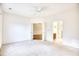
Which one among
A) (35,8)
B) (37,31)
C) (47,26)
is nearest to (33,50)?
(37,31)

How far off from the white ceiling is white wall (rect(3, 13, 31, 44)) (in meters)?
0.11

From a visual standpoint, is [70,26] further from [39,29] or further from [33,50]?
[33,50]

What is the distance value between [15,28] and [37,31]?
0.42m

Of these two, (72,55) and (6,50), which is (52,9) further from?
(6,50)

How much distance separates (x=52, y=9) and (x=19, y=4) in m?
0.60

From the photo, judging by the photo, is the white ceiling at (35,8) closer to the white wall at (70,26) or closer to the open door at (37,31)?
the white wall at (70,26)

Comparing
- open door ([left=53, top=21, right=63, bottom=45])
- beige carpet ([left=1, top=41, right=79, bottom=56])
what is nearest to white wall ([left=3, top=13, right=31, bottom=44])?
beige carpet ([left=1, top=41, right=79, bottom=56])

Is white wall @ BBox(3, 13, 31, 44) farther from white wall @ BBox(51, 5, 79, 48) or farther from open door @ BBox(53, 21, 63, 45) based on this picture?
white wall @ BBox(51, 5, 79, 48)

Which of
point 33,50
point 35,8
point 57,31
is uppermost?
point 35,8

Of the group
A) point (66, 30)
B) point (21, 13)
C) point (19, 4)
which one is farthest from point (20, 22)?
point (66, 30)

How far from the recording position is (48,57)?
1746mm

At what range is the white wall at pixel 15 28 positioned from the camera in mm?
1788

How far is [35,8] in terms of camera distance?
1.79 m

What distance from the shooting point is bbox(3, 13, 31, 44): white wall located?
1.79 meters
